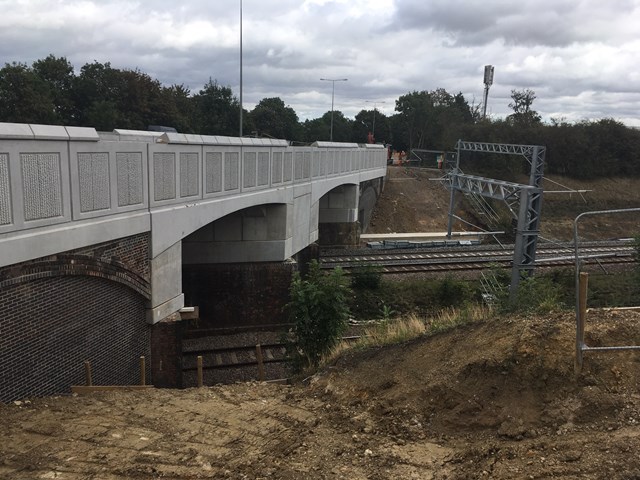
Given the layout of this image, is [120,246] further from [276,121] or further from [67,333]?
[276,121]

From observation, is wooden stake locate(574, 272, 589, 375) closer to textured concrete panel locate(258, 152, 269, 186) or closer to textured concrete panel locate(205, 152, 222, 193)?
textured concrete panel locate(205, 152, 222, 193)

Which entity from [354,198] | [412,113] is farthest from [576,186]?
[354,198]

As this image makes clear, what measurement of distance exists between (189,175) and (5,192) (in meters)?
5.29

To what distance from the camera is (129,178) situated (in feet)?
32.8

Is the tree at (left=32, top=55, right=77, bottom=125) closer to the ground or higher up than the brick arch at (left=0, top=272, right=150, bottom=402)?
higher up

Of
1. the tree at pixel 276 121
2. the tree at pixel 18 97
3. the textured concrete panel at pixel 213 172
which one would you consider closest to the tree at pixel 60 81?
the tree at pixel 18 97

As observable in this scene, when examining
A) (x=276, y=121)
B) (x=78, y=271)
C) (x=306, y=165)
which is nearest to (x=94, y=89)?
(x=276, y=121)

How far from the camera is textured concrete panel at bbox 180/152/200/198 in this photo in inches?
472

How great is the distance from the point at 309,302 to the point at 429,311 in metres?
10.2

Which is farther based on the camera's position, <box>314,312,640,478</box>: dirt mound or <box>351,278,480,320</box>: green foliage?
<box>351,278,480,320</box>: green foliage

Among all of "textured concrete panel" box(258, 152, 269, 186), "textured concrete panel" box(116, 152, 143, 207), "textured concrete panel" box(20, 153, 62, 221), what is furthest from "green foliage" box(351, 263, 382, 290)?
"textured concrete panel" box(20, 153, 62, 221)

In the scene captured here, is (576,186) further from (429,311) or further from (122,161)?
(122,161)

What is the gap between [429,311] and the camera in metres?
19.8

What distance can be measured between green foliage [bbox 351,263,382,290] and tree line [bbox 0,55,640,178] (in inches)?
687
